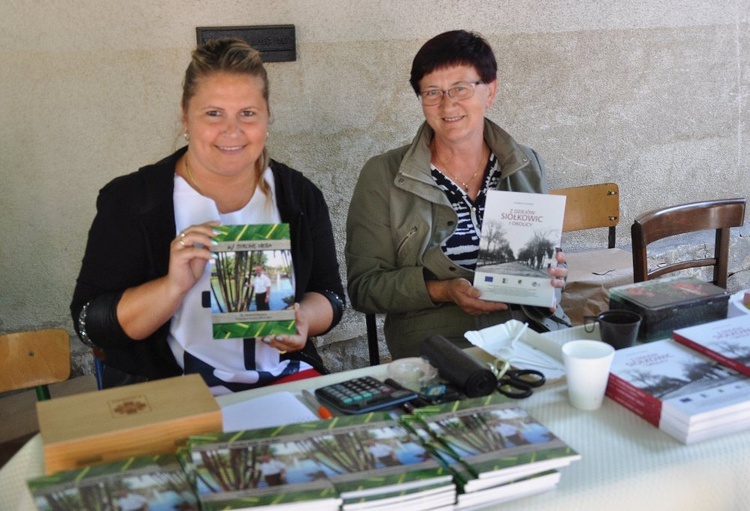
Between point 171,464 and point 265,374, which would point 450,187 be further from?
point 171,464

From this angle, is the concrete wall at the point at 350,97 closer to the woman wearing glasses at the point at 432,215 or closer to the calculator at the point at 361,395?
the woman wearing glasses at the point at 432,215

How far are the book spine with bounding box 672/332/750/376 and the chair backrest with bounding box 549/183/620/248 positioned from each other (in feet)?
5.94

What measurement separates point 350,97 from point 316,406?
217cm

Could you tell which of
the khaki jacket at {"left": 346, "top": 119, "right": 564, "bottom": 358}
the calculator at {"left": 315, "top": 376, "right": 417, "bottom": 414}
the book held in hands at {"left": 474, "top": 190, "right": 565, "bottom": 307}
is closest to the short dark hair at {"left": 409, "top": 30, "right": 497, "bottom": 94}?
the khaki jacket at {"left": 346, "top": 119, "right": 564, "bottom": 358}

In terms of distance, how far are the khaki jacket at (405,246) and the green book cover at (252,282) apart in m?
0.70

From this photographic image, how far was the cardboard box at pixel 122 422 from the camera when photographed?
1365 millimetres

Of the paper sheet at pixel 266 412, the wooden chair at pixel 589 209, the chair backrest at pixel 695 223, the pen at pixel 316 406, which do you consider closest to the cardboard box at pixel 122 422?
the paper sheet at pixel 266 412

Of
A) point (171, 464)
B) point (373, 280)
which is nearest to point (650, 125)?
point (373, 280)

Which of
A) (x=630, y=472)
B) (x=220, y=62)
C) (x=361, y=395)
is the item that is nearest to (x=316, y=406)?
(x=361, y=395)

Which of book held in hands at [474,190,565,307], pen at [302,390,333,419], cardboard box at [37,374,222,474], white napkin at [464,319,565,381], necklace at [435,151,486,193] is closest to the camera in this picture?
cardboard box at [37,374,222,474]

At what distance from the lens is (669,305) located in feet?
6.72

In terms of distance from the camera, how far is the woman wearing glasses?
2.75m

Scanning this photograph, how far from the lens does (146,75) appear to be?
331 centimetres

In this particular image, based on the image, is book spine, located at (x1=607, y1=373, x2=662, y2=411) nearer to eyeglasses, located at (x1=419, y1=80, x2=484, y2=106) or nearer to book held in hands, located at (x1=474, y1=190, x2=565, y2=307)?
book held in hands, located at (x1=474, y1=190, x2=565, y2=307)
